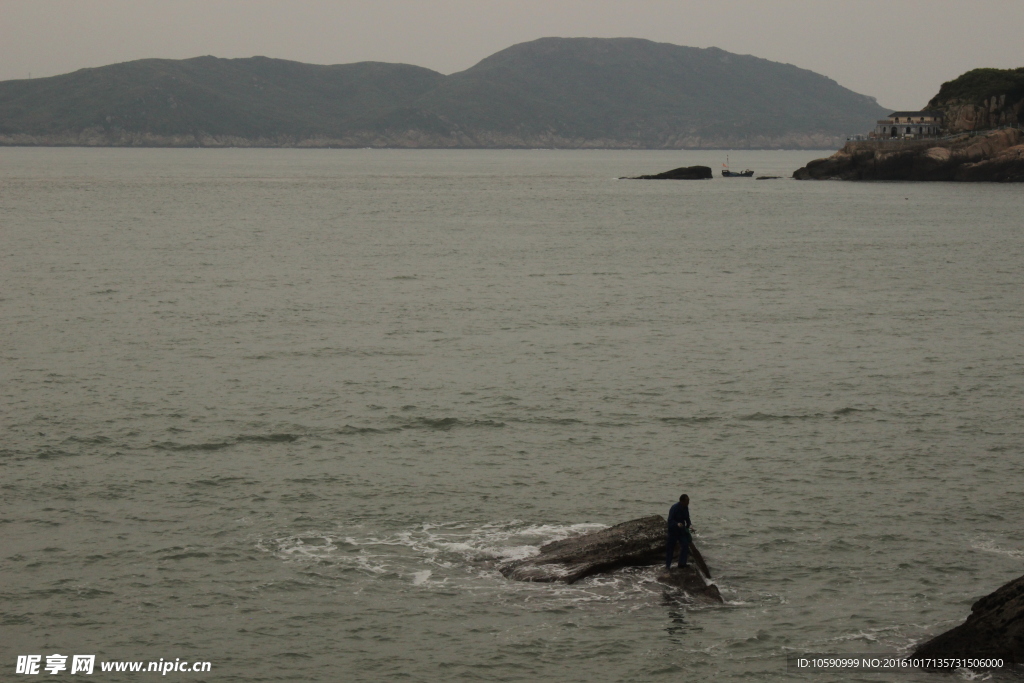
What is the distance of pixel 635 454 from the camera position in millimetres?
35062

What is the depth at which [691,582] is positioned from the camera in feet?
82.7

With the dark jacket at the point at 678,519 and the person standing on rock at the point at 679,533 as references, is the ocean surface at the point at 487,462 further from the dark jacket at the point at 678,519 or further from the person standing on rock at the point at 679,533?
the dark jacket at the point at 678,519

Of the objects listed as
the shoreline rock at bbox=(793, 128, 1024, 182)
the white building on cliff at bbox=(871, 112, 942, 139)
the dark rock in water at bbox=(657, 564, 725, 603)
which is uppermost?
the white building on cliff at bbox=(871, 112, 942, 139)

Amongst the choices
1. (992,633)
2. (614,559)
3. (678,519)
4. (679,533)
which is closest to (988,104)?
(679,533)

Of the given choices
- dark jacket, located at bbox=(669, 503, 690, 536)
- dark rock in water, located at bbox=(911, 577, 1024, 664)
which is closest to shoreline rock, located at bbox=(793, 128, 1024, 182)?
dark jacket, located at bbox=(669, 503, 690, 536)

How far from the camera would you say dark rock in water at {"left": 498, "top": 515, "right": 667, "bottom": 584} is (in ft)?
84.9

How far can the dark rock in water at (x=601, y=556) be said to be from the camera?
25877 mm

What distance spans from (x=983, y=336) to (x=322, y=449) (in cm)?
3363

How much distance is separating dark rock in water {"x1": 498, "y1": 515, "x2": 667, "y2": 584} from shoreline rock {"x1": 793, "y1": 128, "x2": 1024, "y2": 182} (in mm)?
161162

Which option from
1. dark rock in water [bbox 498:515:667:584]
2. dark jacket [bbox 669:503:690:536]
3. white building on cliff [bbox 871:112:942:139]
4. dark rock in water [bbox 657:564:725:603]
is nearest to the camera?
dark jacket [bbox 669:503:690:536]

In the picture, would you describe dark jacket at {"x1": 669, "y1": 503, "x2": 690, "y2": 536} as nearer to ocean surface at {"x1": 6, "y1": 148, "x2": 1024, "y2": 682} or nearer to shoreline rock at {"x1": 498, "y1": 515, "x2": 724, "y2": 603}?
shoreline rock at {"x1": 498, "y1": 515, "x2": 724, "y2": 603}

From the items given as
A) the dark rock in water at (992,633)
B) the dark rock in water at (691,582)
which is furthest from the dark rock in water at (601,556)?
the dark rock in water at (992,633)

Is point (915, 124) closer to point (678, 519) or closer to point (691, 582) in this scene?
point (691, 582)

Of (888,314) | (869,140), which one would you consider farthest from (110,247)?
(869,140)
